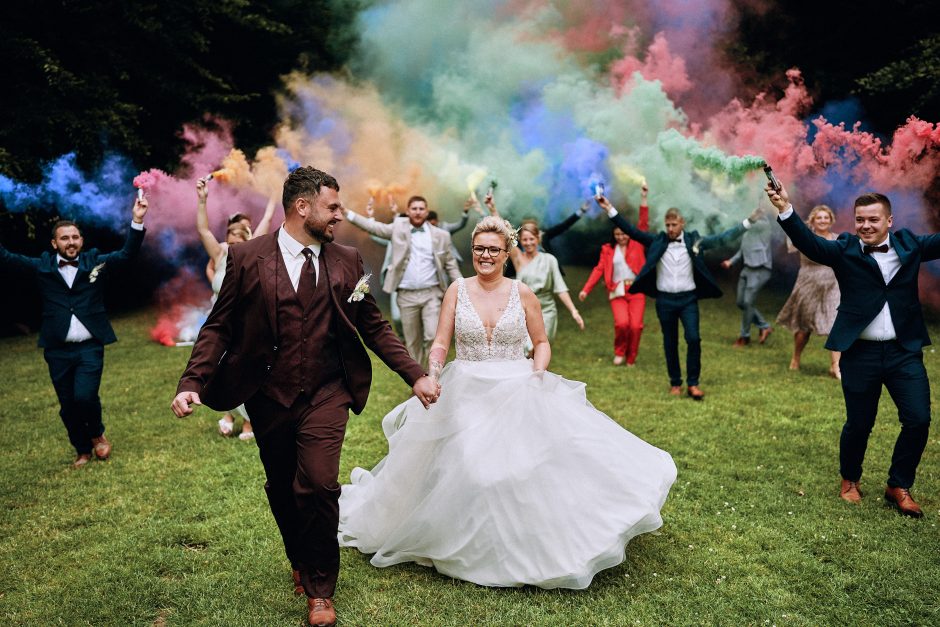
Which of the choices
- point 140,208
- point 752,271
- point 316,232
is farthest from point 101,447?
point 752,271

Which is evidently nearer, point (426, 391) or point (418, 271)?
point (426, 391)

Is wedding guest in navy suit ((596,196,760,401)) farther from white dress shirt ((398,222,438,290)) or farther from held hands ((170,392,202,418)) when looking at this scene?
held hands ((170,392,202,418))

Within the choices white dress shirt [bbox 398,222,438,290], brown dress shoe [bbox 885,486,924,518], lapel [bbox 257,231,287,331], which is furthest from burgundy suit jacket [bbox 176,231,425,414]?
white dress shirt [bbox 398,222,438,290]

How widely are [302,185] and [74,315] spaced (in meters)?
4.12

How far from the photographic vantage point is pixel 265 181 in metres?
12.0

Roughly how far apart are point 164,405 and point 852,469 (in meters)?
7.98

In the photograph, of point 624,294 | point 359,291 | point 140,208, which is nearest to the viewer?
point 359,291

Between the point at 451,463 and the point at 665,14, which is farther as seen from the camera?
the point at 665,14

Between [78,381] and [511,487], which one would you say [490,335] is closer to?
[511,487]

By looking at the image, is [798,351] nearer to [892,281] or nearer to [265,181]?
[892,281]

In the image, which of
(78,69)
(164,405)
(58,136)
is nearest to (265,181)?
(164,405)

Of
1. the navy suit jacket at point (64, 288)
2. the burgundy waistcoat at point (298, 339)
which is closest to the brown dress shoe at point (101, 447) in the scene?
the navy suit jacket at point (64, 288)

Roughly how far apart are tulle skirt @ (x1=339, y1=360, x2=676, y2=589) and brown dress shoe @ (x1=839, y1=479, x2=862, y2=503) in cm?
195

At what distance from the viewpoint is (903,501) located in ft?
18.4
